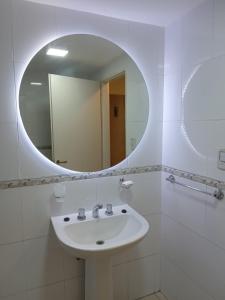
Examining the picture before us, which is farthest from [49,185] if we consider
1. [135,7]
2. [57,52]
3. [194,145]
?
[135,7]

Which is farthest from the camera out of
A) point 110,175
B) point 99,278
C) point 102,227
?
point 110,175

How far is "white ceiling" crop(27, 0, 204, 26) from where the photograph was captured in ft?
4.70

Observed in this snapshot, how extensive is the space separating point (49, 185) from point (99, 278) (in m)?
0.64

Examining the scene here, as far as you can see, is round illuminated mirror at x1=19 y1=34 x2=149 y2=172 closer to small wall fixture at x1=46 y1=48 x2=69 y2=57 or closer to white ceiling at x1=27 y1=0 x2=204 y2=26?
small wall fixture at x1=46 y1=48 x2=69 y2=57

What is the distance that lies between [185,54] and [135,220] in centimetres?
114

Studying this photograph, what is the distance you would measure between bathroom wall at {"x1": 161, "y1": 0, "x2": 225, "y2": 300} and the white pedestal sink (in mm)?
368

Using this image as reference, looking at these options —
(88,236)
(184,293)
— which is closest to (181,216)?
(184,293)

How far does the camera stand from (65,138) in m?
1.63

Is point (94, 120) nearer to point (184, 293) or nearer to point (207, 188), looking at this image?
point (207, 188)

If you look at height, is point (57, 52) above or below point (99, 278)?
above

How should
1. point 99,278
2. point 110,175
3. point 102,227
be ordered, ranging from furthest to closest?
point 110,175 < point 102,227 < point 99,278

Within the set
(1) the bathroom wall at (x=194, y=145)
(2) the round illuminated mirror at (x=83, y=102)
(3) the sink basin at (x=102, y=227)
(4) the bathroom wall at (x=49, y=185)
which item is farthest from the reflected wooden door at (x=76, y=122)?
(1) the bathroom wall at (x=194, y=145)

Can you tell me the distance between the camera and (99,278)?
1478mm

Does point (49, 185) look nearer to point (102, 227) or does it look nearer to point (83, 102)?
point (102, 227)
